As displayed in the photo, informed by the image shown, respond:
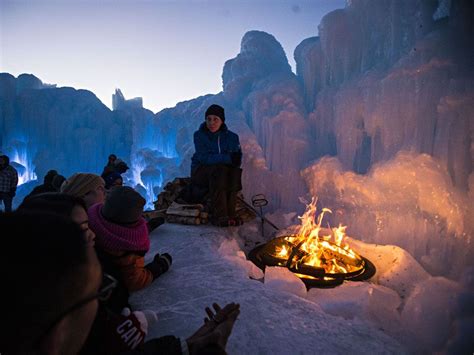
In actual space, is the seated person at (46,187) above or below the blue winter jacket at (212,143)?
below

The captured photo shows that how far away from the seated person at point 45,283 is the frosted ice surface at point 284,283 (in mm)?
2409

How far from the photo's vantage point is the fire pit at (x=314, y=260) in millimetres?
3572

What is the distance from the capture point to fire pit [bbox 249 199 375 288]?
3.57 meters

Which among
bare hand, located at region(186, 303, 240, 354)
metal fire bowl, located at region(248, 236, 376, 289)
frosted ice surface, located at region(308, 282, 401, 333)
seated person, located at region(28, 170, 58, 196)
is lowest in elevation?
metal fire bowl, located at region(248, 236, 376, 289)

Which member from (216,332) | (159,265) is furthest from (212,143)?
(216,332)

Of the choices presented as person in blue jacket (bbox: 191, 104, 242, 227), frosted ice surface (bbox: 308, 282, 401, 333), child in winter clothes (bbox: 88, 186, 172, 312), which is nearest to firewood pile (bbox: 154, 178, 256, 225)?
person in blue jacket (bbox: 191, 104, 242, 227)

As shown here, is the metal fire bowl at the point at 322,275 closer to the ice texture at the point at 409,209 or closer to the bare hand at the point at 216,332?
the ice texture at the point at 409,209

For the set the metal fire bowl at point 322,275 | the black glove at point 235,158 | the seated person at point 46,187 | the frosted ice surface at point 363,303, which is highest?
the black glove at point 235,158

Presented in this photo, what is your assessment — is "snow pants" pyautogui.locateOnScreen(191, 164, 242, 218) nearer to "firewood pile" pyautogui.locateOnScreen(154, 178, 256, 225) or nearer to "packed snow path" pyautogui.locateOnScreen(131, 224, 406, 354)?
"firewood pile" pyautogui.locateOnScreen(154, 178, 256, 225)

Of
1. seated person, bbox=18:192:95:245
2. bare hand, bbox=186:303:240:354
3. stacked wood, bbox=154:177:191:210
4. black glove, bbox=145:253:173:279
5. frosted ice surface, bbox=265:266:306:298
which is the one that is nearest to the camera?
bare hand, bbox=186:303:240:354

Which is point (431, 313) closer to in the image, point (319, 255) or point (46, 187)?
point (319, 255)

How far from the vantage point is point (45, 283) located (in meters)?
0.72

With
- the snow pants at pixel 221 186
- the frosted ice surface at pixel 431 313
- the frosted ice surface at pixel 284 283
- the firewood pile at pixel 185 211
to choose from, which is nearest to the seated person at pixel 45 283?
the frosted ice surface at pixel 284 283

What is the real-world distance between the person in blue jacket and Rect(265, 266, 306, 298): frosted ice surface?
213 centimetres
